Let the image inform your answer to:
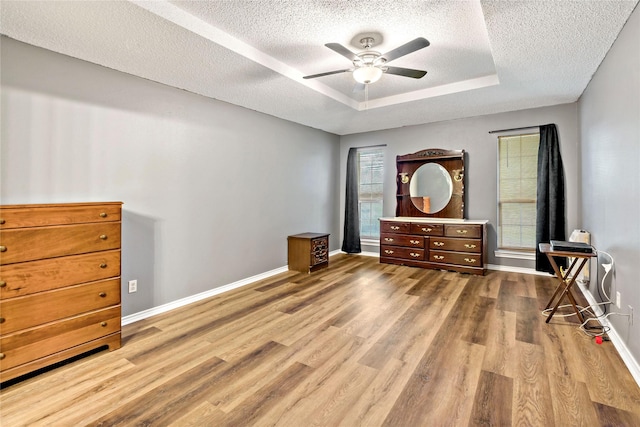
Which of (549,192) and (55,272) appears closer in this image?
(55,272)

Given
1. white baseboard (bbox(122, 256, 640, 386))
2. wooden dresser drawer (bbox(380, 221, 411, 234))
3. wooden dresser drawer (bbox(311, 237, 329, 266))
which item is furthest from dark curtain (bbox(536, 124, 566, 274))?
wooden dresser drawer (bbox(311, 237, 329, 266))

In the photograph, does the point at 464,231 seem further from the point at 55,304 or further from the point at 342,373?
the point at 55,304

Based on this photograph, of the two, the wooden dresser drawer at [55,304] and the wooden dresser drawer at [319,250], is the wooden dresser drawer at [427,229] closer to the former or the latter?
the wooden dresser drawer at [319,250]

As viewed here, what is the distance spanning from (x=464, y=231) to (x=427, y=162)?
1403 millimetres

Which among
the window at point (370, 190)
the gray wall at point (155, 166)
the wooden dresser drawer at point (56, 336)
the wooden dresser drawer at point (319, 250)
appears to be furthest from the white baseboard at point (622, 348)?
the gray wall at point (155, 166)

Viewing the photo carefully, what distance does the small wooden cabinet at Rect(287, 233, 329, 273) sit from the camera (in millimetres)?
4676

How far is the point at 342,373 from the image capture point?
206 cm

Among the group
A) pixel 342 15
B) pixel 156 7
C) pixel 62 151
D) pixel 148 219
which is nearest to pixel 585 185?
pixel 342 15

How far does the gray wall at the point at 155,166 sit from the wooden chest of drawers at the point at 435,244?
172 cm

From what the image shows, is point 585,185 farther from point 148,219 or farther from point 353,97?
point 148,219

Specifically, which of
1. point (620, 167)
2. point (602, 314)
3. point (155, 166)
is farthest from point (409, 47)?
point (602, 314)

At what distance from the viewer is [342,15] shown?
7.63 ft

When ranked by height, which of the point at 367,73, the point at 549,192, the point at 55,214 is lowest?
the point at 55,214

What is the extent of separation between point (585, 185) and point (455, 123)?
2.03 m
